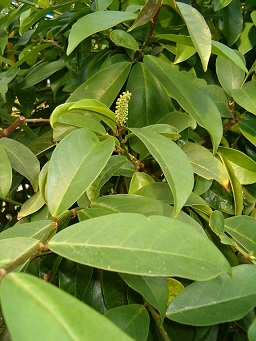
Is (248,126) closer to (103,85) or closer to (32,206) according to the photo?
(103,85)

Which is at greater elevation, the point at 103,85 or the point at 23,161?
the point at 103,85

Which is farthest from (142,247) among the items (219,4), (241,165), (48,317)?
(219,4)

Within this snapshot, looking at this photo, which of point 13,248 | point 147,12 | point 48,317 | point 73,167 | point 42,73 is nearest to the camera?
point 48,317

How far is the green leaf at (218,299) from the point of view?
18.8 inches

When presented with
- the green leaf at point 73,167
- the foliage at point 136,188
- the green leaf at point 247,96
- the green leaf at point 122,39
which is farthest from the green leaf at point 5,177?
the green leaf at point 247,96

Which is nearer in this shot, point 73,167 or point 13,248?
point 13,248

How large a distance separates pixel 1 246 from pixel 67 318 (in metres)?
0.15

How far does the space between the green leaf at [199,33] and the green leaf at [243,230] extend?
0.22 meters

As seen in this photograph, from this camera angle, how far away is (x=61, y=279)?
0.61 m

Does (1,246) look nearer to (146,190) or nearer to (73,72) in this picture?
(146,190)

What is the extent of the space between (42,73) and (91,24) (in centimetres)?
29

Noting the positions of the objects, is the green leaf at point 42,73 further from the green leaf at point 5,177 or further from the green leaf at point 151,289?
the green leaf at point 151,289

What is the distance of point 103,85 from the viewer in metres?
0.70

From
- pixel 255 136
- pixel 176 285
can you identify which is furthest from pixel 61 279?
pixel 255 136
